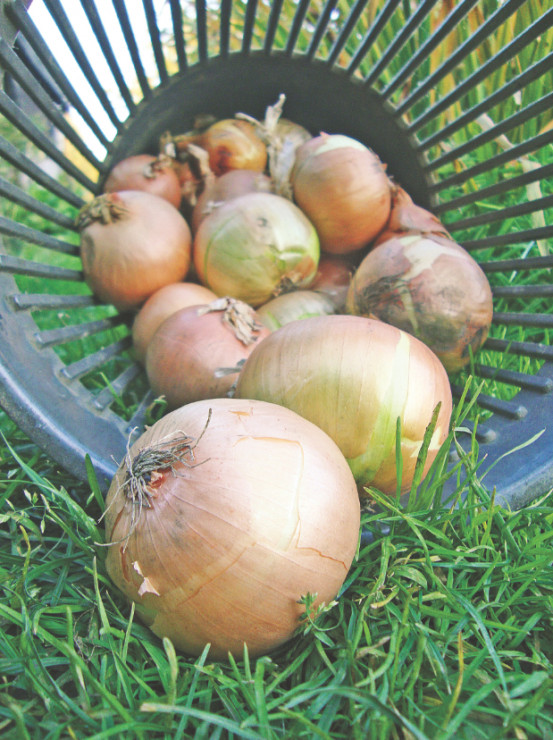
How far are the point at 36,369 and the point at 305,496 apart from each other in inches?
23.4

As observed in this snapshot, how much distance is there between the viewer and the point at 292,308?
1.23 meters

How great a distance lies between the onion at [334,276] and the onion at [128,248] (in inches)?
14.7

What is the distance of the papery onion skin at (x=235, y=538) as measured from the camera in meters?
0.57

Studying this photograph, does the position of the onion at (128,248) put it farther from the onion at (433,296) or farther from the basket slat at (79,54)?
the onion at (433,296)

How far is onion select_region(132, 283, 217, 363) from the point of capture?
4.00 ft

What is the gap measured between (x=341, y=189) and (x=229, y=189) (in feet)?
1.15

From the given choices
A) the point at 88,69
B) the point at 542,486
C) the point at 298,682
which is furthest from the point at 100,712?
the point at 88,69

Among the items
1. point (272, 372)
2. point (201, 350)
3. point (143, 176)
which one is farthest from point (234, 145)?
point (272, 372)

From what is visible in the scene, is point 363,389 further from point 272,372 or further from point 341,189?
point 341,189

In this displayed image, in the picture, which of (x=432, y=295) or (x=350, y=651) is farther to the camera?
(x=432, y=295)

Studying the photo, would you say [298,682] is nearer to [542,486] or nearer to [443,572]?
[443,572]

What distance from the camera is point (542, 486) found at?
84 cm

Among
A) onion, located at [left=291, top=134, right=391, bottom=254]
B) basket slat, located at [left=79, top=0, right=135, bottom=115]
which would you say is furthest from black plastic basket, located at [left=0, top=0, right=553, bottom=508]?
onion, located at [left=291, top=134, right=391, bottom=254]

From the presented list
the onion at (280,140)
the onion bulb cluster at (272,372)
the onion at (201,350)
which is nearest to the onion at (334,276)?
the onion bulb cluster at (272,372)
